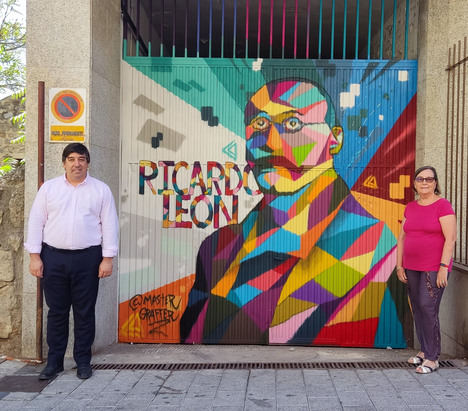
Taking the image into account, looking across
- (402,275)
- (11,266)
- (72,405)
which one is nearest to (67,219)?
(11,266)

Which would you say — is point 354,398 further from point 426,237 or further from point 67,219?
point 67,219

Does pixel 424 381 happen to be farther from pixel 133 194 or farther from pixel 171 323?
pixel 133 194

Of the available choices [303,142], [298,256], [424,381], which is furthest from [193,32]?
[424,381]

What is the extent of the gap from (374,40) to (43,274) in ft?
16.8

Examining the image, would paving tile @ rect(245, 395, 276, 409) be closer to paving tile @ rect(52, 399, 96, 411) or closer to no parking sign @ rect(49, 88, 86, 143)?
paving tile @ rect(52, 399, 96, 411)

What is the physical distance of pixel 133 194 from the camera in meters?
5.24

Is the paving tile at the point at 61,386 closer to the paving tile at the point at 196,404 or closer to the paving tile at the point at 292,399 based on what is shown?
the paving tile at the point at 196,404

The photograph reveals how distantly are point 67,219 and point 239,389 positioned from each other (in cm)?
189

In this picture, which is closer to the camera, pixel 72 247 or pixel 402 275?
pixel 72 247

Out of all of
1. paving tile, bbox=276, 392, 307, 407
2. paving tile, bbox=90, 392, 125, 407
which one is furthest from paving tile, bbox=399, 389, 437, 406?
paving tile, bbox=90, 392, 125, 407

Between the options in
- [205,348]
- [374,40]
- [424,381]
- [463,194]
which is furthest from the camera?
[374,40]

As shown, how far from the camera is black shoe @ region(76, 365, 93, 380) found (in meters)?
4.00
